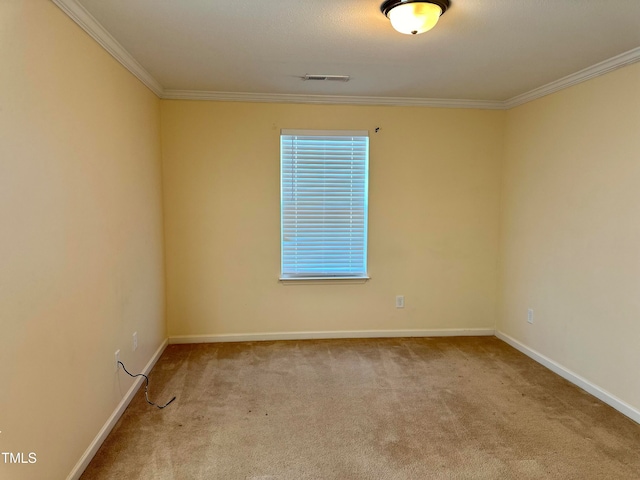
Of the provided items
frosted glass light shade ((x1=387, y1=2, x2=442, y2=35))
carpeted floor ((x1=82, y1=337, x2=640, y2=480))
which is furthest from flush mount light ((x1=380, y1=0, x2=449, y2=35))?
carpeted floor ((x1=82, y1=337, x2=640, y2=480))

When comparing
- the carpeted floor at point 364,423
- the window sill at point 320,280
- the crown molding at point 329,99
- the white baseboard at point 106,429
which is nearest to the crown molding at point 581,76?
the crown molding at point 329,99

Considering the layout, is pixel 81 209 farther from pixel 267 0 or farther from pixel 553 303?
pixel 553 303

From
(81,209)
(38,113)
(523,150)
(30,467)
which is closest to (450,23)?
(523,150)

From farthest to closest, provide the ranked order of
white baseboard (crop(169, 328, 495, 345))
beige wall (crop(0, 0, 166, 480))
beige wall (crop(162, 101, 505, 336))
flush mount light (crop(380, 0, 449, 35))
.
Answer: white baseboard (crop(169, 328, 495, 345)) → beige wall (crop(162, 101, 505, 336)) → flush mount light (crop(380, 0, 449, 35)) → beige wall (crop(0, 0, 166, 480))

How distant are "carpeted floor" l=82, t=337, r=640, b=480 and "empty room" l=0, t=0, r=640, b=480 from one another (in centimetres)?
2

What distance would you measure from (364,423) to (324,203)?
6.59 ft

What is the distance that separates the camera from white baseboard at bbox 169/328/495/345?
11.8ft

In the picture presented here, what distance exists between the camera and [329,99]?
135 inches

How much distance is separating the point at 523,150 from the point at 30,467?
13.3 ft

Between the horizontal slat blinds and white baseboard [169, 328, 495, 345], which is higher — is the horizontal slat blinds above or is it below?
above

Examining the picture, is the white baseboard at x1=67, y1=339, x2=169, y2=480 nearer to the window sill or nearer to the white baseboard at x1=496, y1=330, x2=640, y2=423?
the window sill

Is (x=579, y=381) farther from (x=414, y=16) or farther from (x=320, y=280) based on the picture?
(x=414, y=16)

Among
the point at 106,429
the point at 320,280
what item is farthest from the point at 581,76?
the point at 106,429

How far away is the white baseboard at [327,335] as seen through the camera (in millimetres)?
3611
